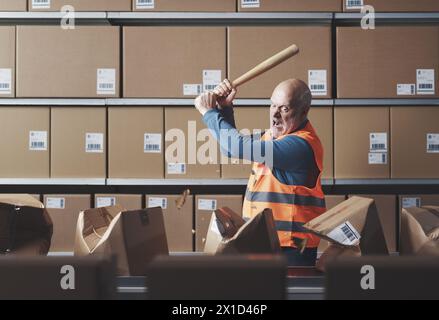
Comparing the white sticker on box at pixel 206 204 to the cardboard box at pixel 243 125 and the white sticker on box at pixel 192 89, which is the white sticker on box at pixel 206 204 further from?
the white sticker on box at pixel 192 89

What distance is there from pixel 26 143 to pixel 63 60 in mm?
466

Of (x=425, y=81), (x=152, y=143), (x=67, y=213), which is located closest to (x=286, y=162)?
(x=152, y=143)

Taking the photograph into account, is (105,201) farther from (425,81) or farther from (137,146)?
(425,81)

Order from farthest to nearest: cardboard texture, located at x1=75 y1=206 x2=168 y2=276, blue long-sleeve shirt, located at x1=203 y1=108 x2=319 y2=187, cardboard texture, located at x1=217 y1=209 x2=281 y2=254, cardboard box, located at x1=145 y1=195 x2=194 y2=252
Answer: cardboard box, located at x1=145 y1=195 x2=194 y2=252 → blue long-sleeve shirt, located at x1=203 y1=108 x2=319 y2=187 → cardboard texture, located at x1=75 y1=206 x2=168 y2=276 → cardboard texture, located at x1=217 y1=209 x2=281 y2=254

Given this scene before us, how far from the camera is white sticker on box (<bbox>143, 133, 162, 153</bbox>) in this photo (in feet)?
8.41

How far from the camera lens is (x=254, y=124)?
254cm

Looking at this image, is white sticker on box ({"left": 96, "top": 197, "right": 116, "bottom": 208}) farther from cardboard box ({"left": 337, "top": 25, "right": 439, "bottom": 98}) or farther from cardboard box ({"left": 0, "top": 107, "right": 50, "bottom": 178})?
cardboard box ({"left": 337, "top": 25, "right": 439, "bottom": 98})

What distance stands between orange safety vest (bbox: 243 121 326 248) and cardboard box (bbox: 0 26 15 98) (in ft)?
4.58

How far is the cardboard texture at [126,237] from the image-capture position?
1006 millimetres

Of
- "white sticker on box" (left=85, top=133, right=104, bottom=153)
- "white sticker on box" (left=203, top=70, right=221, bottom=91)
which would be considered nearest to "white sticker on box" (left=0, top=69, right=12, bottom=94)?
"white sticker on box" (left=85, top=133, right=104, bottom=153)

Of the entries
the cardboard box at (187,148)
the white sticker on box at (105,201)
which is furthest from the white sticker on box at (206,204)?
the white sticker on box at (105,201)

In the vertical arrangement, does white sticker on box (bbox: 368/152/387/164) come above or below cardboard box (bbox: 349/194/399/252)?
above

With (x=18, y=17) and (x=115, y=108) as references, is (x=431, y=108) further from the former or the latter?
(x=18, y=17)

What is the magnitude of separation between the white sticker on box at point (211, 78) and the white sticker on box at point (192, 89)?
26 mm
